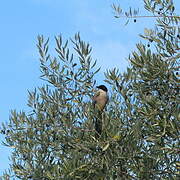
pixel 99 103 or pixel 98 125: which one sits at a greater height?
pixel 99 103

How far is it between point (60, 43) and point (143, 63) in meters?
2.14

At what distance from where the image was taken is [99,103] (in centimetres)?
1310

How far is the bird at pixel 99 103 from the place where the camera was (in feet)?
38.8

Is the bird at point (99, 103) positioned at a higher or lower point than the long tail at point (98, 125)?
higher

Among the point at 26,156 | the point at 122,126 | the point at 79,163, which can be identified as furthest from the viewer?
the point at 26,156

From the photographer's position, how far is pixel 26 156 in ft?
43.0

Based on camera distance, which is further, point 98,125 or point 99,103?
point 99,103

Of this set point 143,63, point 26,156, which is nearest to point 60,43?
point 143,63

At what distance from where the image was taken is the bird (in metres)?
11.8

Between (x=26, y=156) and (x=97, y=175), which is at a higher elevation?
(x=26, y=156)

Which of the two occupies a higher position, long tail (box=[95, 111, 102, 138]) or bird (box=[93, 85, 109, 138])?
bird (box=[93, 85, 109, 138])

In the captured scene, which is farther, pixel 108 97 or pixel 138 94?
pixel 108 97

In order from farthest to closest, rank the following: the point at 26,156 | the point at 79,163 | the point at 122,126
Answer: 1. the point at 26,156
2. the point at 122,126
3. the point at 79,163

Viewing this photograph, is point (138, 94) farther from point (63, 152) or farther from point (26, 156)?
point (26, 156)
